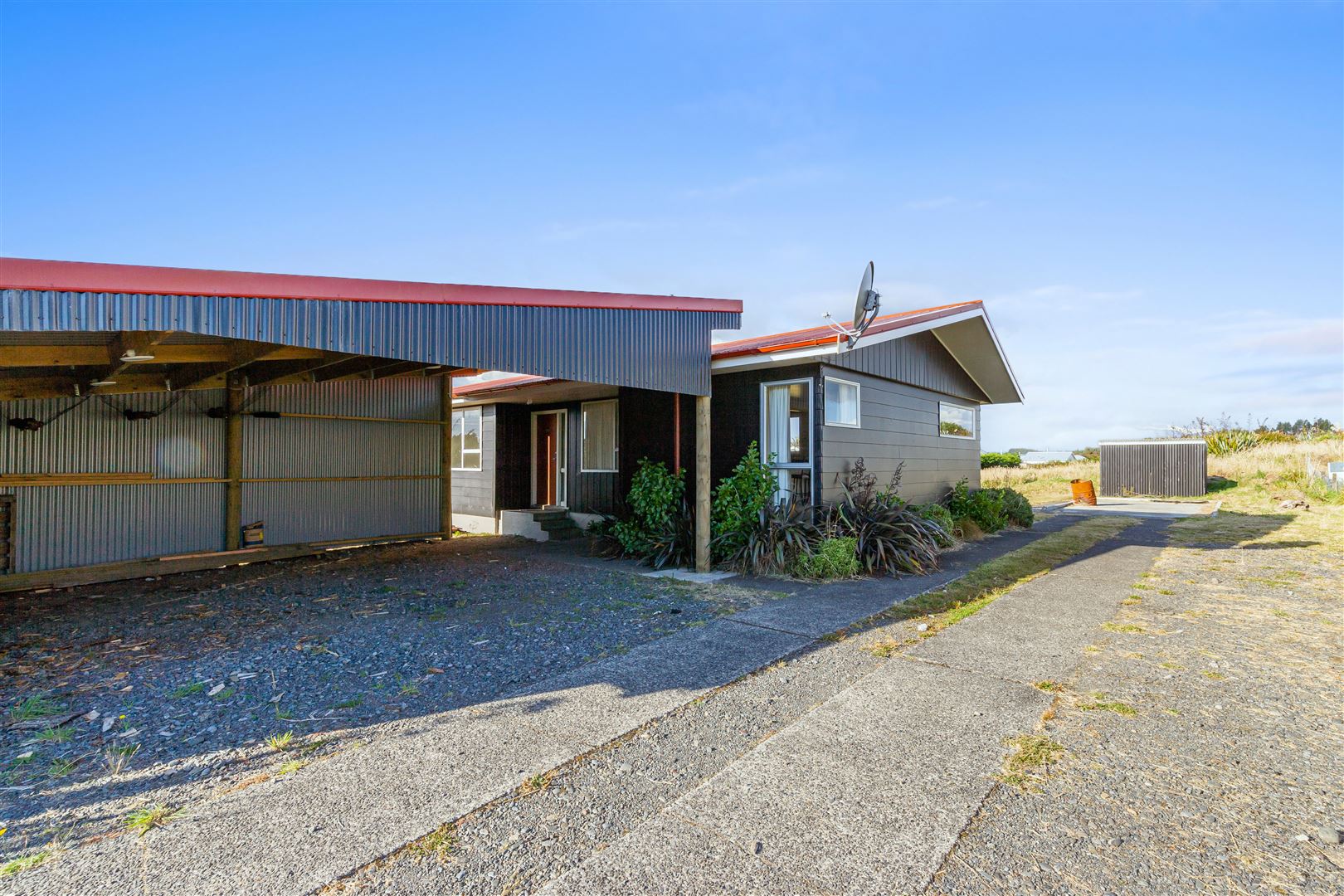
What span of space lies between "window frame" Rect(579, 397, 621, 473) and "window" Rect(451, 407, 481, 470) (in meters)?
2.74

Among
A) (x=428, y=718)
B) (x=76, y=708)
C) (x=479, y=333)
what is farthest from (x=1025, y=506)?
(x=76, y=708)

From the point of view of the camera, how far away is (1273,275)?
12938 millimetres

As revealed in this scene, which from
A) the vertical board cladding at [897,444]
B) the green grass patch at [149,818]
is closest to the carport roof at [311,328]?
the vertical board cladding at [897,444]

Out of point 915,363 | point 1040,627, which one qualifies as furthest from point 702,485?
point 915,363

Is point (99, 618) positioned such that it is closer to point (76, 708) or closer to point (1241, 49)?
point (76, 708)

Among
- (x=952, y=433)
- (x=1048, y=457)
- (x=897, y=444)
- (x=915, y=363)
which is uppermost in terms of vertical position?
(x=915, y=363)

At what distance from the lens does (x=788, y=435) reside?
30.6 feet

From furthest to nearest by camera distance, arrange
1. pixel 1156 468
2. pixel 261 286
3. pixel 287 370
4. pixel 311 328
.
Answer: pixel 1156 468 → pixel 287 370 → pixel 311 328 → pixel 261 286

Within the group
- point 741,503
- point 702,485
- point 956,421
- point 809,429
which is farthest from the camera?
point 956,421

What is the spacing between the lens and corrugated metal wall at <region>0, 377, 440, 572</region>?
25.9 ft

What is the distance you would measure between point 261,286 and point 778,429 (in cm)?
660

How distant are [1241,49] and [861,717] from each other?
34.7 ft

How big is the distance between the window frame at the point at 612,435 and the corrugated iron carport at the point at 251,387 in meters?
2.47

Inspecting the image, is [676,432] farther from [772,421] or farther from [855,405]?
[855,405]
